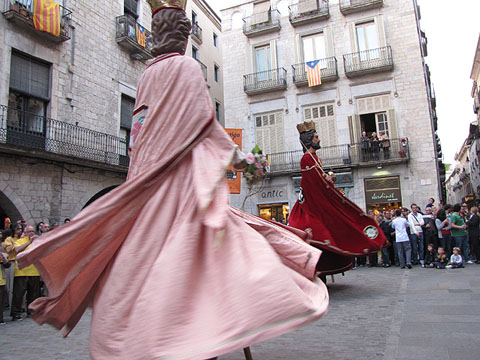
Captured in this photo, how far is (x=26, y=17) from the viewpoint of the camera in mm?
11523

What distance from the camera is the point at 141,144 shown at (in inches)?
92.0

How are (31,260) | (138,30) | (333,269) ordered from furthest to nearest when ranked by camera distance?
(138,30) → (333,269) → (31,260)

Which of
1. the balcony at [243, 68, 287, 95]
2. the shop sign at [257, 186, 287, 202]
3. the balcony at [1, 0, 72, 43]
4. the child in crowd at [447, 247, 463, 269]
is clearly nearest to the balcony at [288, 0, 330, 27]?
the balcony at [243, 68, 287, 95]

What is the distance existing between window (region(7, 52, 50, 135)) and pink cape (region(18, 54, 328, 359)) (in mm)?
10892

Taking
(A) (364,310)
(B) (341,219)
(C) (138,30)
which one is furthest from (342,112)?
(A) (364,310)

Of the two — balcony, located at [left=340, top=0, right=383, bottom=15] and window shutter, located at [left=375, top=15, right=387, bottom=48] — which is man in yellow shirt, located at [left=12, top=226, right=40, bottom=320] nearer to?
window shutter, located at [left=375, top=15, right=387, bottom=48]

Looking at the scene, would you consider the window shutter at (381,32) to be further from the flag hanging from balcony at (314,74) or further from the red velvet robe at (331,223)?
the red velvet robe at (331,223)

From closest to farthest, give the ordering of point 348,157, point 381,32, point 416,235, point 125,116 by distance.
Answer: point 416,235 → point 125,116 → point 348,157 → point 381,32

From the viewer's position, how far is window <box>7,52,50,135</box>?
11.6 m

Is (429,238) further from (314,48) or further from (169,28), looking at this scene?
(314,48)

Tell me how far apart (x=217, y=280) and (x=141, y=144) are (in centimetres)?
102

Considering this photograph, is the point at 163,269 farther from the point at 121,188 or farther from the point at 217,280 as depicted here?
the point at 121,188

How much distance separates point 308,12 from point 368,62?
4.20 metres

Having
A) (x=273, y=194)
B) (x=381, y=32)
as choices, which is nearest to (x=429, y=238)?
(x=273, y=194)
